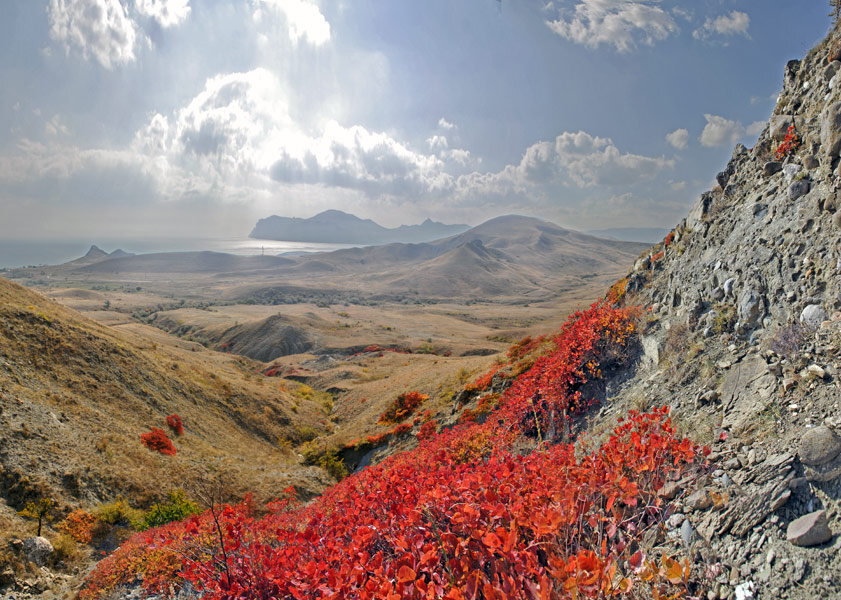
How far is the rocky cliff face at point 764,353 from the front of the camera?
3377 millimetres

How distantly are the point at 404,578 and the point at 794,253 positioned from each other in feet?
26.6

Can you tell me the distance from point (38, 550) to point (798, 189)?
20.0 metres

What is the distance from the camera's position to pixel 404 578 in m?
3.07

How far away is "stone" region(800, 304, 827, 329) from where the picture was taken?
5.36 meters

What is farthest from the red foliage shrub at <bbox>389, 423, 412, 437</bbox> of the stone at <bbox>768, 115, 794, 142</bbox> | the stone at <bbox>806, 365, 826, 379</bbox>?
the stone at <bbox>768, 115, 794, 142</bbox>

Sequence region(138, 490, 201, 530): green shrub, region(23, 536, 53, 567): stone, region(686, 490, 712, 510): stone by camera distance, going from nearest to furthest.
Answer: region(686, 490, 712, 510): stone
region(23, 536, 53, 567): stone
region(138, 490, 201, 530): green shrub

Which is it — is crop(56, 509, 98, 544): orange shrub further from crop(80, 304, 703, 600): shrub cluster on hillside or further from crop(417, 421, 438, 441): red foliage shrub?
crop(417, 421, 438, 441): red foliage shrub

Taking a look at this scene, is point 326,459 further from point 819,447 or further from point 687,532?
point 819,447

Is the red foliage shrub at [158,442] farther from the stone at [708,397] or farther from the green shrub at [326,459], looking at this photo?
the stone at [708,397]

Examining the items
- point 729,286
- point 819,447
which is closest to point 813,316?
point 729,286

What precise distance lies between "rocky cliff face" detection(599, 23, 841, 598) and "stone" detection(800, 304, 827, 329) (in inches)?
0.7

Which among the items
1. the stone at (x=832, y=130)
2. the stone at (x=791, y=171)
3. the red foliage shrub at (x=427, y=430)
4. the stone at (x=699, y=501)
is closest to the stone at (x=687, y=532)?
the stone at (x=699, y=501)

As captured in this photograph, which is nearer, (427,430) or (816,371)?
(816,371)

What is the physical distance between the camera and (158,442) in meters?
17.8
